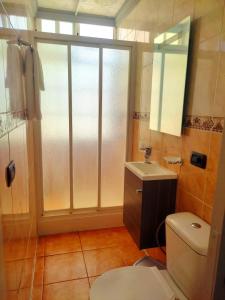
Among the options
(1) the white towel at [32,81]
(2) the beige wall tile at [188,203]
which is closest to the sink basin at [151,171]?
(2) the beige wall tile at [188,203]

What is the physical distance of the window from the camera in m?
3.30

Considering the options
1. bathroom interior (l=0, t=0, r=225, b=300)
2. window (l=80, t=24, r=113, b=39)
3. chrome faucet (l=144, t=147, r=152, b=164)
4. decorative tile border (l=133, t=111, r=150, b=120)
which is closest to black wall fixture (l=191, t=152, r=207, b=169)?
bathroom interior (l=0, t=0, r=225, b=300)

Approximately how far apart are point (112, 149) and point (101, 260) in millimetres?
1171

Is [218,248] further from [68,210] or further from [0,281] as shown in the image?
[68,210]

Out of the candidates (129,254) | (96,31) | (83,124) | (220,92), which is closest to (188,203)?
(220,92)

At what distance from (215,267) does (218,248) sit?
0.07 metres

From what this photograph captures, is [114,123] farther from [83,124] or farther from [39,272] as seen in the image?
[39,272]

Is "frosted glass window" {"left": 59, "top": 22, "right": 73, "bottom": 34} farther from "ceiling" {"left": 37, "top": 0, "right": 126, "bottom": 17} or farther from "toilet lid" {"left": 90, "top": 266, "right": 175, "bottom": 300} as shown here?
"toilet lid" {"left": 90, "top": 266, "right": 175, "bottom": 300}

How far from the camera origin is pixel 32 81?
4.99ft

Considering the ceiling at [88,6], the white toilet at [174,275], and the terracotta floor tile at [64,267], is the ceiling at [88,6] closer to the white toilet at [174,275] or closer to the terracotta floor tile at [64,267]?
the white toilet at [174,275]

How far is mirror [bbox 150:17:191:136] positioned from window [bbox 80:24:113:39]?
1541 millimetres

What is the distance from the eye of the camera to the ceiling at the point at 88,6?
9.06ft

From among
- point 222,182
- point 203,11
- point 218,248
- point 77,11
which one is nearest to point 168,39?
Answer: point 203,11

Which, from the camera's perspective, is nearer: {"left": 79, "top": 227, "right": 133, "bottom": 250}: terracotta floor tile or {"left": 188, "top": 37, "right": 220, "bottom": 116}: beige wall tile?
{"left": 188, "top": 37, "right": 220, "bottom": 116}: beige wall tile
